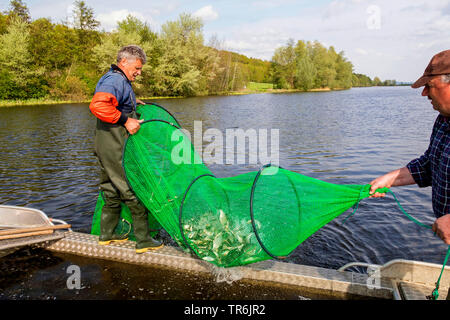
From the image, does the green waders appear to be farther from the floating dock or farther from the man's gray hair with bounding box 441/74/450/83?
the man's gray hair with bounding box 441/74/450/83

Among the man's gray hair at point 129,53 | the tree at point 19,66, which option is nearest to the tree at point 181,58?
the tree at point 19,66

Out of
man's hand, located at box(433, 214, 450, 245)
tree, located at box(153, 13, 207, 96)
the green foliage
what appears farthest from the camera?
the green foliage

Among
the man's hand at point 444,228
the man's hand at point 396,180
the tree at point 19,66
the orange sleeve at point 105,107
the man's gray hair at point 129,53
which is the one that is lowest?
the man's hand at point 444,228

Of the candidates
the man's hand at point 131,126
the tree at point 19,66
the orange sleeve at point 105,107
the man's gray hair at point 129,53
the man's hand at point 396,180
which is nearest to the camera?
the man's hand at point 396,180

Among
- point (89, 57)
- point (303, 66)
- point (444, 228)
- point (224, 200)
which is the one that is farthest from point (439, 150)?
point (303, 66)

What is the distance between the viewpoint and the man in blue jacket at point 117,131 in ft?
12.9

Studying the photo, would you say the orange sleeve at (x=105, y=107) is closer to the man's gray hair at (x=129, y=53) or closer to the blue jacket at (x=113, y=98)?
the blue jacket at (x=113, y=98)

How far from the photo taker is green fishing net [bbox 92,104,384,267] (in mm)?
3557

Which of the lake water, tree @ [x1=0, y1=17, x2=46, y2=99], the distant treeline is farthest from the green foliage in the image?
the lake water

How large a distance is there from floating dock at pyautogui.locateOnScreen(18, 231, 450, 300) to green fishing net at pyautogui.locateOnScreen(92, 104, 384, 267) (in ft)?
0.88

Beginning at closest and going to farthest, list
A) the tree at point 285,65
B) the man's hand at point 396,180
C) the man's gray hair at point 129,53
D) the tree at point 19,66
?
the man's hand at point 396,180
the man's gray hair at point 129,53
the tree at point 19,66
the tree at point 285,65

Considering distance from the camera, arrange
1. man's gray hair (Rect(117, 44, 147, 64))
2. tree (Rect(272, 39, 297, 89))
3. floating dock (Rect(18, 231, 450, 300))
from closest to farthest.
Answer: floating dock (Rect(18, 231, 450, 300)), man's gray hair (Rect(117, 44, 147, 64)), tree (Rect(272, 39, 297, 89))

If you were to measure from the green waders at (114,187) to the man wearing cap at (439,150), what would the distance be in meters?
3.23
